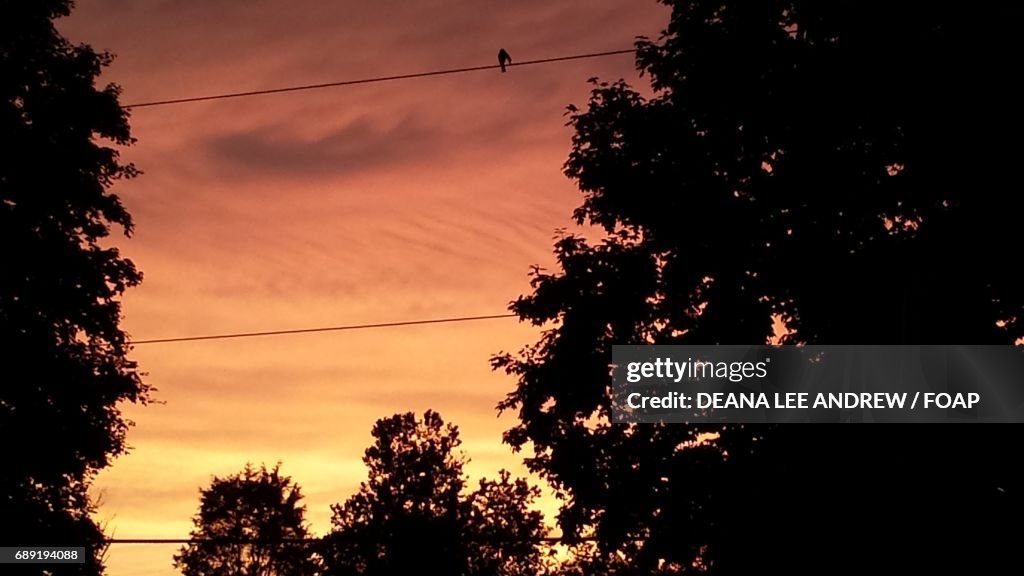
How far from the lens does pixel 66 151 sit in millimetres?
20969

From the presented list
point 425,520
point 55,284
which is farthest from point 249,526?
point 55,284

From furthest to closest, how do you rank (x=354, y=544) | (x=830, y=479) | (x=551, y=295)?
(x=354, y=544) < (x=551, y=295) < (x=830, y=479)

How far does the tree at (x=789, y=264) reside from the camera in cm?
1459

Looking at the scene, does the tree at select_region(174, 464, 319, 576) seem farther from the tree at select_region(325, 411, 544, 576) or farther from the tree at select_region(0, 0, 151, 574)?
the tree at select_region(0, 0, 151, 574)

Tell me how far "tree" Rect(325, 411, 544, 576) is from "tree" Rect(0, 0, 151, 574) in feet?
107

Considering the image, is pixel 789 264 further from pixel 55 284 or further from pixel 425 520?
pixel 425 520

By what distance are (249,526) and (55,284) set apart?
55283 mm

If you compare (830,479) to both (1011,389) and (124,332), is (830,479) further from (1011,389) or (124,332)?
(124,332)

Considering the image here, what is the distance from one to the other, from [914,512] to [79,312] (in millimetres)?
15715

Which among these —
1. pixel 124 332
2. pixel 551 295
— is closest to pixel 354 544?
pixel 124 332

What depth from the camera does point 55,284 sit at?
20.3 m

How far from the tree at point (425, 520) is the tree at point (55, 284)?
32.6 m

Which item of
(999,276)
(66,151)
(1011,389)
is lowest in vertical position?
(1011,389)

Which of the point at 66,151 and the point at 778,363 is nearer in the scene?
the point at 778,363
